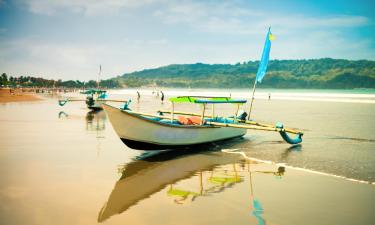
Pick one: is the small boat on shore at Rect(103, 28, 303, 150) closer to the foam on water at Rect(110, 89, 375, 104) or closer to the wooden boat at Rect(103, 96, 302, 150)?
the wooden boat at Rect(103, 96, 302, 150)

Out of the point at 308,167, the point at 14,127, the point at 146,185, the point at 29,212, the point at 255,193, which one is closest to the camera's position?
the point at 29,212

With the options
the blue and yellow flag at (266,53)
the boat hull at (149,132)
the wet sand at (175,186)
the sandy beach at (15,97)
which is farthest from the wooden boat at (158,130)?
the sandy beach at (15,97)

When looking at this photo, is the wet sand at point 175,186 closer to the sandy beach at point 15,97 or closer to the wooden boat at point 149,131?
the wooden boat at point 149,131

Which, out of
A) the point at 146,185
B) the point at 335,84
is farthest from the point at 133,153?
the point at 335,84

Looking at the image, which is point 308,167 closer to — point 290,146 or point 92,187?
point 290,146

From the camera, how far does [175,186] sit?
867cm

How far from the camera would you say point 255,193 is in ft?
26.6

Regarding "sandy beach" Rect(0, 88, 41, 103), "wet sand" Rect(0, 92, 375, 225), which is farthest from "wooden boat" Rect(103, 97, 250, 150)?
"sandy beach" Rect(0, 88, 41, 103)

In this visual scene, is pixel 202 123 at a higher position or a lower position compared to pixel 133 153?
higher

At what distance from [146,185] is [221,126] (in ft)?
20.1

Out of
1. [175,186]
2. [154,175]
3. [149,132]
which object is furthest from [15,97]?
[175,186]

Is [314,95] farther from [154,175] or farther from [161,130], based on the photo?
[154,175]

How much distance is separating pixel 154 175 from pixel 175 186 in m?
1.31

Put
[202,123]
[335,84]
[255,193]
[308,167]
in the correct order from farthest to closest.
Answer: [335,84] → [202,123] → [308,167] → [255,193]
